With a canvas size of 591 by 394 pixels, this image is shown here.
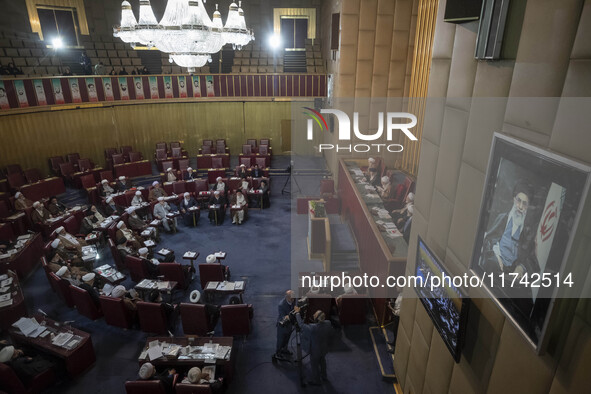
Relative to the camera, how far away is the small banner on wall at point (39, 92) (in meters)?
12.9

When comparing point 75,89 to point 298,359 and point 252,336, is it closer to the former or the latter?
point 252,336

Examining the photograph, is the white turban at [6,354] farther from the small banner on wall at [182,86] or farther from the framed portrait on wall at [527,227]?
the small banner on wall at [182,86]

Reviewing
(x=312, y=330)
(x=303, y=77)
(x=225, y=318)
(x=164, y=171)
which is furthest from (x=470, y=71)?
(x=303, y=77)

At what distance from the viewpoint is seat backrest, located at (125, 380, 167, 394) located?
5055 millimetres

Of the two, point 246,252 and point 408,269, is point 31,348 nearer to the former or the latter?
point 246,252

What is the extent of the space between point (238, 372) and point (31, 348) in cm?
345

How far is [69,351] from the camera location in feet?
19.2

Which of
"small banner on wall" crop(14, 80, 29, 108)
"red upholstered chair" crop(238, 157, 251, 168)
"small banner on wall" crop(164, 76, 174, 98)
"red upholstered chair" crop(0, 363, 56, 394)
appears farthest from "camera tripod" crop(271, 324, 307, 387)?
"small banner on wall" crop(164, 76, 174, 98)

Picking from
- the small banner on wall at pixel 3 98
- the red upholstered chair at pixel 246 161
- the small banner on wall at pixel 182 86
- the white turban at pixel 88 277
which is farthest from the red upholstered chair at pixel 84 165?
the white turban at pixel 88 277

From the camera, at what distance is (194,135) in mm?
18250

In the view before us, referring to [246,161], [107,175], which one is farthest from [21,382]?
[246,161]

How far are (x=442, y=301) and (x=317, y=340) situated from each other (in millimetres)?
2623

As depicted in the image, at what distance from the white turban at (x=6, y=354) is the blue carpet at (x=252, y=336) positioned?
855 millimetres

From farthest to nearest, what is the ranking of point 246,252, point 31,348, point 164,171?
point 164,171 → point 246,252 → point 31,348
